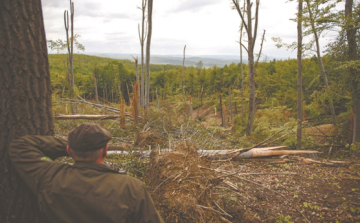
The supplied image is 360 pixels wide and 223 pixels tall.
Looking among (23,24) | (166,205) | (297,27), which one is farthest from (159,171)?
(297,27)

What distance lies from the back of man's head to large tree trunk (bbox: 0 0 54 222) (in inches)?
27.0

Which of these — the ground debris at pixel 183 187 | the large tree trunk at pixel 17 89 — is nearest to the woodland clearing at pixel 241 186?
the ground debris at pixel 183 187

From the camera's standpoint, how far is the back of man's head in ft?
5.27

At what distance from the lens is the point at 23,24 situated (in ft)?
6.47

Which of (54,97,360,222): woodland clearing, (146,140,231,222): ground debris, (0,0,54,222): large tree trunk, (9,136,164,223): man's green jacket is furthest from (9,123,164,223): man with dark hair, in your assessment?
(54,97,360,222): woodland clearing

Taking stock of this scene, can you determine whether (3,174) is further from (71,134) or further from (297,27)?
(297,27)

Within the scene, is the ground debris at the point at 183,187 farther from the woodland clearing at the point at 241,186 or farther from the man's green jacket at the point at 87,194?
the man's green jacket at the point at 87,194

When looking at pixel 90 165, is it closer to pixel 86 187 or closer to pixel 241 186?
pixel 86 187

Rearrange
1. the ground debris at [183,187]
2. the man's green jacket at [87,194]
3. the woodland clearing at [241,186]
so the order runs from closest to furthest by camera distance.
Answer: the man's green jacket at [87,194] → the ground debris at [183,187] → the woodland clearing at [241,186]

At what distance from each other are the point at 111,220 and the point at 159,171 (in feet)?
7.08

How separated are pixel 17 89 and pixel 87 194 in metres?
1.15

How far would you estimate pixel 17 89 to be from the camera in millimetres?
1968

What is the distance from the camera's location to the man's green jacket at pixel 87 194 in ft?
4.92

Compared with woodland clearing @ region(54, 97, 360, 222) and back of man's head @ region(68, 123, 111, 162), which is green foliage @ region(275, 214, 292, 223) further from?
back of man's head @ region(68, 123, 111, 162)
